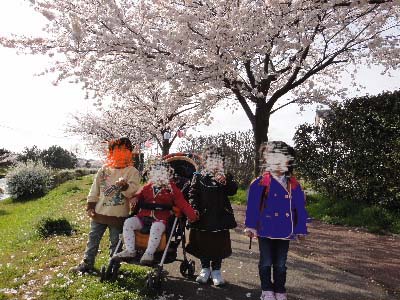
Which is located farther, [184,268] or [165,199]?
[184,268]

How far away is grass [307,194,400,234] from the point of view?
9.10 meters

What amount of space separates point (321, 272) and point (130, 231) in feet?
9.13

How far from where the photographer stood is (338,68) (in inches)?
575

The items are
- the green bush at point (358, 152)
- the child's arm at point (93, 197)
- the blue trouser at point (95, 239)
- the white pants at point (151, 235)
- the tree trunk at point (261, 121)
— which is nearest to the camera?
the white pants at point (151, 235)

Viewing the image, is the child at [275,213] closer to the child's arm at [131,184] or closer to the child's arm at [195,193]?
the child's arm at [195,193]

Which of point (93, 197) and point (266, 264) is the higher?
point (93, 197)

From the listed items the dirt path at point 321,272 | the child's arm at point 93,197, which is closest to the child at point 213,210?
the dirt path at point 321,272

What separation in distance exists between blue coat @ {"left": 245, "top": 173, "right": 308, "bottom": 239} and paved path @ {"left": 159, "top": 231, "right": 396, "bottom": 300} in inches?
36.3

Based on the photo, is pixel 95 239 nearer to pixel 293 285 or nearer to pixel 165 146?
pixel 293 285

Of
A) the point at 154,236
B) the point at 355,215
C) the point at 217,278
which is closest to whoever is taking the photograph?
the point at 154,236

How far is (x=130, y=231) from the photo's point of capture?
199 inches

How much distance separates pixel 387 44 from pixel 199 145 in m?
11.9

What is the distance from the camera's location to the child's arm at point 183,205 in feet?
16.6

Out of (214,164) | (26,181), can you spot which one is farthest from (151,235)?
(26,181)
